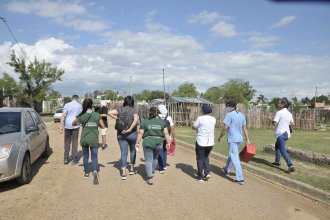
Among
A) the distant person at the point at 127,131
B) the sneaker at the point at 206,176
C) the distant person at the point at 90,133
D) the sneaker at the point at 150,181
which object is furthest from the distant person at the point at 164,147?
the distant person at the point at 90,133

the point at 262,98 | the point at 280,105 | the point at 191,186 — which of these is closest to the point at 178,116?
the point at 280,105

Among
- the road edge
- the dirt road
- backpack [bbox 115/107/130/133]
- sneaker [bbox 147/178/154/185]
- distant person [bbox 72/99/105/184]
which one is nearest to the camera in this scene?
the dirt road

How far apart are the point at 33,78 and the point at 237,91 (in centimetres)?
4792

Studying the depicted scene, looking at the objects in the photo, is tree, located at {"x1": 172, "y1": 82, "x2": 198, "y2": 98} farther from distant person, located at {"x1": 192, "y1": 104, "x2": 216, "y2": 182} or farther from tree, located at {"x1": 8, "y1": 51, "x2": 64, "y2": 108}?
distant person, located at {"x1": 192, "y1": 104, "x2": 216, "y2": 182}

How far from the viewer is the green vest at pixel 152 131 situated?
25.9 feet

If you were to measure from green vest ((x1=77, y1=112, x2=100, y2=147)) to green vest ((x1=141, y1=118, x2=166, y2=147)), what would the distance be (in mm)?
1022

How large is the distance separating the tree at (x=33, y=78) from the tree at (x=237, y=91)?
4293cm

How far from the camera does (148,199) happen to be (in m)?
6.62

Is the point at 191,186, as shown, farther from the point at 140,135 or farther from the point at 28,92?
the point at 28,92

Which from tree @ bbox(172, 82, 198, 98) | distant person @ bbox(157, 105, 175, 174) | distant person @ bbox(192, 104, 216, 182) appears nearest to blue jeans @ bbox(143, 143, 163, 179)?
distant person @ bbox(192, 104, 216, 182)

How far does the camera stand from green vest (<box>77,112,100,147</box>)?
8.09m

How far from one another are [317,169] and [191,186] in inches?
149

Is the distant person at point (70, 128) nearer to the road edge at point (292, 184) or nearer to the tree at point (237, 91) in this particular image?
the road edge at point (292, 184)

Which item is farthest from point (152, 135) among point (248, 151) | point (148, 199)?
point (248, 151)
